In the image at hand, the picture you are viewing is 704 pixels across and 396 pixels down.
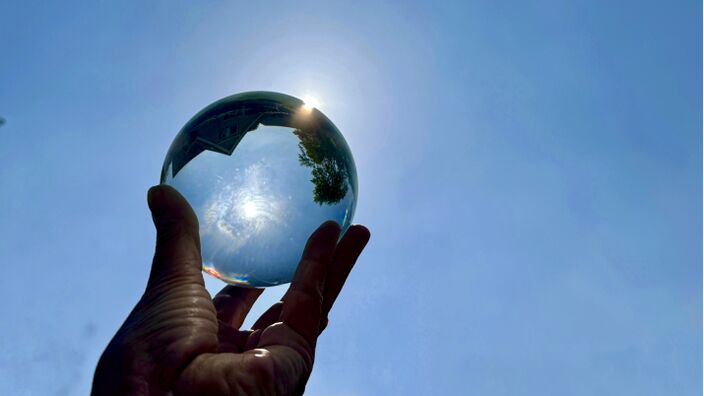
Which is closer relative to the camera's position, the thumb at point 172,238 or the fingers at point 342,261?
the thumb at point 172,238

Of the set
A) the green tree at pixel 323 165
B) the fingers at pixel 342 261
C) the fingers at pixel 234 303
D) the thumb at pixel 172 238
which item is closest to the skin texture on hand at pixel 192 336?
the thumb at pixel 172 238

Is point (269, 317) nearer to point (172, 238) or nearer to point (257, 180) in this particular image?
point (172, 238)

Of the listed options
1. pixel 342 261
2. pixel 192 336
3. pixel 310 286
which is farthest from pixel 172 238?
pixel 342 261

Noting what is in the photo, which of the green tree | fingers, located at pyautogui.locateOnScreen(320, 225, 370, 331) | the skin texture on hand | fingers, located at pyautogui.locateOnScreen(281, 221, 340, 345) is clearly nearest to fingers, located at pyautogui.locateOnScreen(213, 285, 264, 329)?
the skin texture on hand

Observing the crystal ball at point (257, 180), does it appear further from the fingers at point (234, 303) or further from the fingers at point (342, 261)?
the fingers at point (234, 303)

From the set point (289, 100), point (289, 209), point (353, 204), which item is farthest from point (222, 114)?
point (353, 204)

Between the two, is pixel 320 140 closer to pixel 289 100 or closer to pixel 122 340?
pixel 289 100
